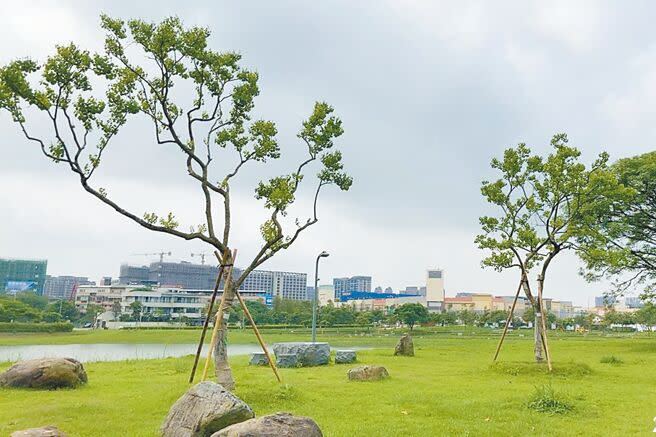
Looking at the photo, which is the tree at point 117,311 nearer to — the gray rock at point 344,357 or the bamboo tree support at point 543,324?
the gray rock at point 344,357

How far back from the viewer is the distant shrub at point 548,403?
418 inches

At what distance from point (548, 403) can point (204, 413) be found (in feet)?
23.3

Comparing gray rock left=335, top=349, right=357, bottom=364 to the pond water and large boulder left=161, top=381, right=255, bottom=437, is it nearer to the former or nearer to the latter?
the pond water

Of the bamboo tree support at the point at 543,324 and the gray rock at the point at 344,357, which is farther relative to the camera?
the gray rock at the point at 344,357

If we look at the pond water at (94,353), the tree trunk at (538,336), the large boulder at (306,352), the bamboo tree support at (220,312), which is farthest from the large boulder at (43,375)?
the tree trunk at (538,336)

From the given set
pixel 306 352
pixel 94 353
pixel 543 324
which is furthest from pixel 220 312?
pixel 94 353

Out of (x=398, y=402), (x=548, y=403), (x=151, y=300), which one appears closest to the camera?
(x=548, y=403)

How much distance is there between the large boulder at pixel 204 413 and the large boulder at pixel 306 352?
11849 millimetres

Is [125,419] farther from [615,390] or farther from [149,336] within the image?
[149,336]

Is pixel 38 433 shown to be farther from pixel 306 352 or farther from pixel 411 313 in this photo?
pixel 411 313

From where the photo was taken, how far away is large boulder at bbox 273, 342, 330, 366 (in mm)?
20359

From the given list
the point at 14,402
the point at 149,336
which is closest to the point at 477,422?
the point at 14,402

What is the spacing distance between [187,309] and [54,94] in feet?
355

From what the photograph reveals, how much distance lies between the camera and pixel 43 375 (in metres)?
13.3
